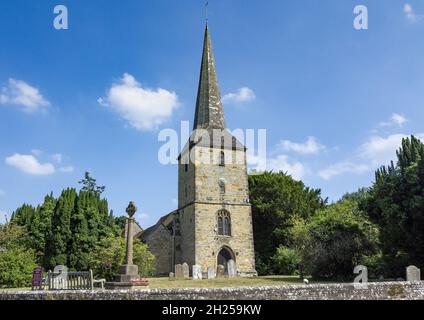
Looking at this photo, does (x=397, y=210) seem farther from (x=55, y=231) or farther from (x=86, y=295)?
(x=55, y=231)

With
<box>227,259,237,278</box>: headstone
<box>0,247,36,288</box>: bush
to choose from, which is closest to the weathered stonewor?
<box>0,247,36,288</box>: bush

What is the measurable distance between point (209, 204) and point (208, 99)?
9810 mm

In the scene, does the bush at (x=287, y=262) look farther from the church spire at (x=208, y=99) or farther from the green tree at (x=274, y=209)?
the church spire at (x=208, y=99)

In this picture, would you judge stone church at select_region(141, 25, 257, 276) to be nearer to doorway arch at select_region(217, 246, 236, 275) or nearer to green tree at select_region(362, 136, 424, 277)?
doorway arch at select_region(217, 246, 236, 275)

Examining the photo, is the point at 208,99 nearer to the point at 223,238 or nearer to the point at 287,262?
the point at 223,238

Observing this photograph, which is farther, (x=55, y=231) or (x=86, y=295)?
(x=55, y=231)

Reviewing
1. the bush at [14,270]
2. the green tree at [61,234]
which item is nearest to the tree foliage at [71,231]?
the green tree at [61,234]

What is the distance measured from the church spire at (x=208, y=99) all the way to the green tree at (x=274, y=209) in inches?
328

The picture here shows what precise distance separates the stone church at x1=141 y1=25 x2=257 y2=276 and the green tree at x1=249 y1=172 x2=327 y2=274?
5175mm

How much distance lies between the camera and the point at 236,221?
30781mm

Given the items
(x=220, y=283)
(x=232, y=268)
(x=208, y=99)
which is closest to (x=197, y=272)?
(x=232, y=268)

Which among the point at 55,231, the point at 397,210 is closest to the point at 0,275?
the point at 55,231

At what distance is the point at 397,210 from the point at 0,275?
67.6ft

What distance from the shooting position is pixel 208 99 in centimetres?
3444
